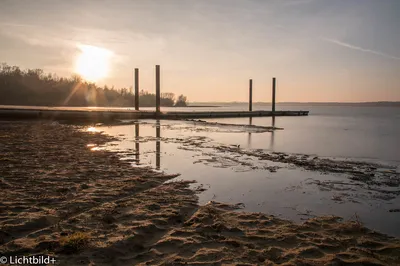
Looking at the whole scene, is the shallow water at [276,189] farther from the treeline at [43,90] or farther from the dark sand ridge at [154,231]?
the treeline at [43,90]

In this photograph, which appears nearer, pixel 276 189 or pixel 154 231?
pixel 154 231

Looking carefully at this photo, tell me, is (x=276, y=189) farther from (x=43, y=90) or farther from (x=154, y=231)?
(x=43, y=90)

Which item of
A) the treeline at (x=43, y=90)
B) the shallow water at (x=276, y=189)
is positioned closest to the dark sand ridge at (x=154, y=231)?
the shallow water at (x=276, y=189)

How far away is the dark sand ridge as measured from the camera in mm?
3615

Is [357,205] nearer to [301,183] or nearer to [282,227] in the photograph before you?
[301,183]

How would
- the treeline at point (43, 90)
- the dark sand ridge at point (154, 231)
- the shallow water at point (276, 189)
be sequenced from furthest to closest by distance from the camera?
the treeline at point (43, 90)
the shallow water at point (276, 189)
the dark sand ridge at point (154, 231)

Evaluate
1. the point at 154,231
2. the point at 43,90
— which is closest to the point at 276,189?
the point at 154,231

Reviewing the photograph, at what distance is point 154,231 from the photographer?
4.41m

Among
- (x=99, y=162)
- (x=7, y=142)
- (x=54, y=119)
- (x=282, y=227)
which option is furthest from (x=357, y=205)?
(x=54, y=119)

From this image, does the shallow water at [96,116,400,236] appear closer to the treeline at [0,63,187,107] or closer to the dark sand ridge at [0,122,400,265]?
the dark sand ridge at [0,122,400,265]

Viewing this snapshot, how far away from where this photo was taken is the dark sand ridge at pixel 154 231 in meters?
3.62

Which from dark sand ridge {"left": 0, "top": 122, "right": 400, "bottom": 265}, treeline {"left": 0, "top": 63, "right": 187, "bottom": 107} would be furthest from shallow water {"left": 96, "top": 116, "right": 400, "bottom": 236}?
treeline {"left": 0, "top": 63, "right": 187, "bottom": 107}

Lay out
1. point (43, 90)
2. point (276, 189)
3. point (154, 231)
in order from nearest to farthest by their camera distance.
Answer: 1. point (154, 231)
2. point (276, 189)
3. point (43, 90)

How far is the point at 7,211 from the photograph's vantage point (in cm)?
477
